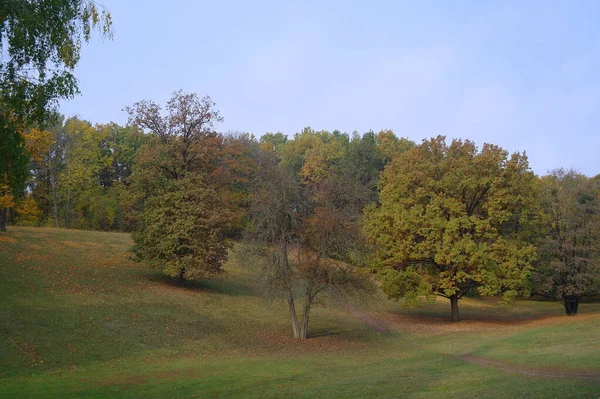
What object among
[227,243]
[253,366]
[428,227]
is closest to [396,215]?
[428,227]

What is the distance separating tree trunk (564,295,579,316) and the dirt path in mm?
22649

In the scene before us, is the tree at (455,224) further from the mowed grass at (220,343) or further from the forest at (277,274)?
the mowed grass at (220,343)

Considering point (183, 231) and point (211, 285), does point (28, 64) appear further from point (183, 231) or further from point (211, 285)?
point (211, 285)

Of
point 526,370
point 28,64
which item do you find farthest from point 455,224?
point 28,64

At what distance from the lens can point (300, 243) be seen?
3106cm

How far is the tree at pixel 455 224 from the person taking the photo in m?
39.3

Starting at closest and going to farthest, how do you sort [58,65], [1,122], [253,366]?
[1,122] < [58,65] < [253,366]

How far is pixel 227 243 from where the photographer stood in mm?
40594

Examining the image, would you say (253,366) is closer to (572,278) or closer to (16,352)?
(16,352)

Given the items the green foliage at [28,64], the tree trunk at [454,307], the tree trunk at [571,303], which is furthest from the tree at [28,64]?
the tree trunk at [571,303]

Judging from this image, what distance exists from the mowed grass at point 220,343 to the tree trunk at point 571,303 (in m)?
4.65

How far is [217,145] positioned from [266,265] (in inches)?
576

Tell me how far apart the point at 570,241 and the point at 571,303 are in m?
6.39

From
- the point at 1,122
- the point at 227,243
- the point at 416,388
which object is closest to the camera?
the point at 1,122
